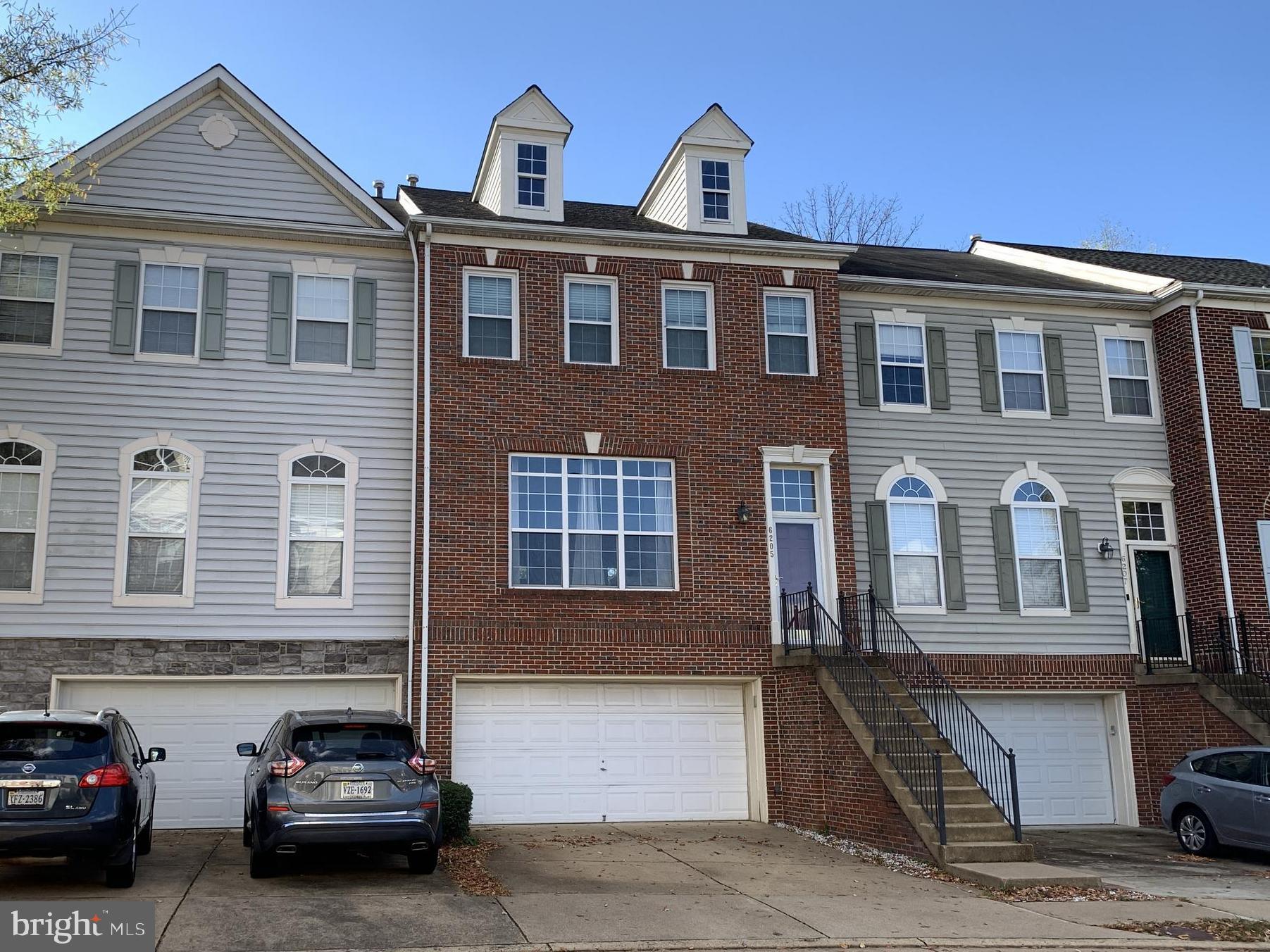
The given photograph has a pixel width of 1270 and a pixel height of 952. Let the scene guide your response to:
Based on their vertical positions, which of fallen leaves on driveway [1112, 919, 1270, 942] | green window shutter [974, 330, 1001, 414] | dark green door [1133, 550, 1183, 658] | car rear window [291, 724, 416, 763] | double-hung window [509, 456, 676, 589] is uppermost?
green window shutter [974, 330, 1001, 414]

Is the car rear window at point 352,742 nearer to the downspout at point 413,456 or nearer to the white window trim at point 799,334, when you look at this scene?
the downspout at point 413,456

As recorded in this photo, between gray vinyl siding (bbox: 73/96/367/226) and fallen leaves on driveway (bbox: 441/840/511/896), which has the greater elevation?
gray vinyl siding (bbox: 73/96/367/226)

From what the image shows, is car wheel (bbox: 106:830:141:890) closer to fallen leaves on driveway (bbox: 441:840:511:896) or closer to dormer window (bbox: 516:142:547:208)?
fallen leaves on driveway (bbox: 441:840:511:896)

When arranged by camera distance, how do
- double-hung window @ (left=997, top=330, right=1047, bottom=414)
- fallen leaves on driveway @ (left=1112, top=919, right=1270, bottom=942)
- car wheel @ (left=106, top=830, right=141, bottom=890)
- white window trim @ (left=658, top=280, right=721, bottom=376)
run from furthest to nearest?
1. double-hung window @ (left=997, top=330, right=1047, bottom=414)
2. white window trim @ (left=658, top=280, right=721, bottom=376)
3. car wheel @ (left=106, top=830, right=141, bottom=890)
4. fallen leaves on driveway @ (left=1112, top=919, right=1270, bottom=942)

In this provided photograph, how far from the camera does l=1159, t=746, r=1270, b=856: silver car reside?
551 inches

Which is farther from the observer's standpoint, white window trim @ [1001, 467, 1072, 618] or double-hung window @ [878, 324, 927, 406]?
double-hung window @ [878, 324, 927, 406]

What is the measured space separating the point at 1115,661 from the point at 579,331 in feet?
32.2

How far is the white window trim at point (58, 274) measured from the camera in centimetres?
1622

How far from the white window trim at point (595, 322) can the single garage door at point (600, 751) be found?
15.3 ft

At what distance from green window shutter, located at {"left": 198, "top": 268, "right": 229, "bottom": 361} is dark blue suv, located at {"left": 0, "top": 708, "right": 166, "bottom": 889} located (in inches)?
289

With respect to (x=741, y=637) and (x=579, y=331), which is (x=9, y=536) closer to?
(x=579, y=331)

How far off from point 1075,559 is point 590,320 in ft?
28.2

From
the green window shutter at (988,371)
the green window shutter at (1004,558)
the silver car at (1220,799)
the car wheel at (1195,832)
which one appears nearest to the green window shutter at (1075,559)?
the green window shutter at (1004,558)

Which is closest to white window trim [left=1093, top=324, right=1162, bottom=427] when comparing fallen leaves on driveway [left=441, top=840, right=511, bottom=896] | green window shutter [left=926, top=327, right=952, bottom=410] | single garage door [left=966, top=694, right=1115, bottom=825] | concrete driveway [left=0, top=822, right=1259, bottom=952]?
green window shutter [left=926, top=327, right=952, bottom=410]
